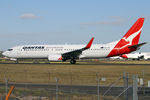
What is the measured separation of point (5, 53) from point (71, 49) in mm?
13427

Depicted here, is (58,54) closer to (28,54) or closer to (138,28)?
(28,54)

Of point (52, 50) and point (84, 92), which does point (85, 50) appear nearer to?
point (52, 50)

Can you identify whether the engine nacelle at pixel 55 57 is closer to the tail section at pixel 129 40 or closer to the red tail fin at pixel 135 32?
the tail section at pixel 129 40

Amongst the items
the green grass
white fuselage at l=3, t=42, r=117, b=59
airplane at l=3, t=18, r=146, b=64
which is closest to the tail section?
airplane at l=3, t=18, r=146, b=64

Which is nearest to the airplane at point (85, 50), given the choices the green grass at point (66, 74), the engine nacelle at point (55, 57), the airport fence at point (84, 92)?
the engine nacelle at point (55, 57)

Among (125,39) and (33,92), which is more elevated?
(125,39)

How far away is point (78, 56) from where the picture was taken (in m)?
46.4

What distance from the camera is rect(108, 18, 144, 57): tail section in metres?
45.8

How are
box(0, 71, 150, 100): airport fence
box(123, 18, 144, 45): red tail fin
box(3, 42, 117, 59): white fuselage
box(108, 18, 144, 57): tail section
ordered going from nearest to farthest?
box(0, 71, 150, 100): airport fence < box(108, 18, 144, 57): tail section < box(3, 42, 117, 59): white fuselage < box(123, 18, 144, 45): red tail fin

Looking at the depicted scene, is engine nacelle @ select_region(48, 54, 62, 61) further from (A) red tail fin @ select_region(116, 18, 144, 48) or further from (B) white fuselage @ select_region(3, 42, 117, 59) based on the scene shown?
(A) red tail fin @ select_region(116, 18, 144, 48)

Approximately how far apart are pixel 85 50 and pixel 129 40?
27.0ft

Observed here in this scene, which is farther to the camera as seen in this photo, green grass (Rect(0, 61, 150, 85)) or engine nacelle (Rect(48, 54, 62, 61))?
engine nacelle (Rect(48, 54, 62, 61))

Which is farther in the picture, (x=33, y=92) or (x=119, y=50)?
(x=119, y=50)

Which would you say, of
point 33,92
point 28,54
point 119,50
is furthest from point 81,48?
point 33,92
